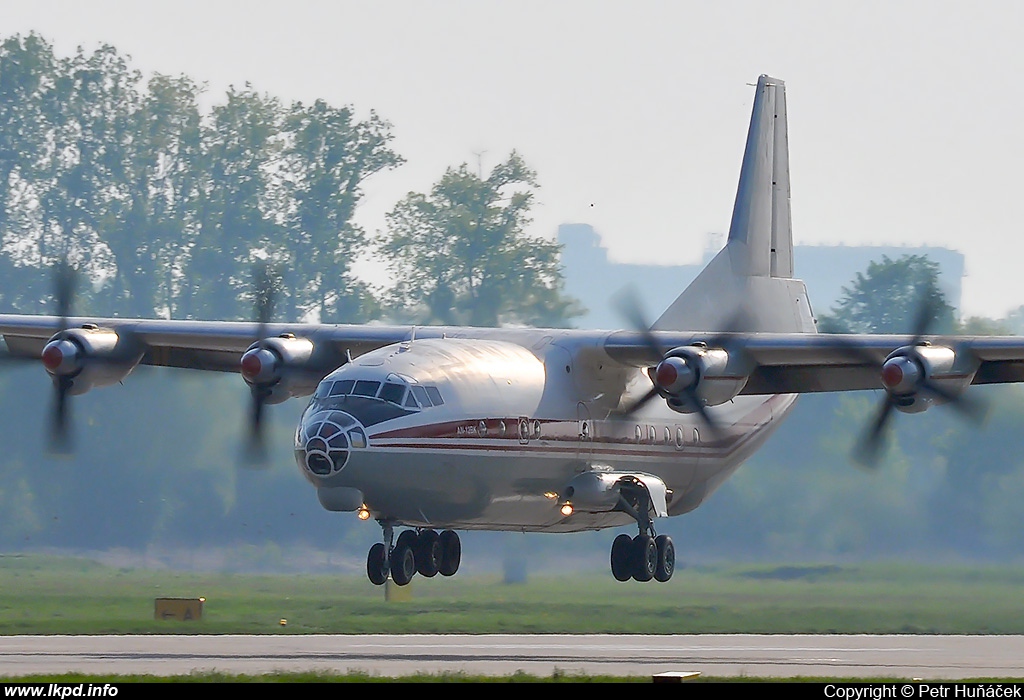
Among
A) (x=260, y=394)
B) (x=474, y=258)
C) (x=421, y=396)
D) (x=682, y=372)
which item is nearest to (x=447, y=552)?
(x=260, y=394)

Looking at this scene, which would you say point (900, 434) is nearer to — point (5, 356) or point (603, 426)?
point (603, 426)

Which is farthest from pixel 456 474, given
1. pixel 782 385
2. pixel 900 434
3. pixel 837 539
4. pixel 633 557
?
pixel 900 434

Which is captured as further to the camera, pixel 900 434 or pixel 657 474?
pixel 900 434

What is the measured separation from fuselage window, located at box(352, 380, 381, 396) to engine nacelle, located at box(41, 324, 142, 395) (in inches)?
278

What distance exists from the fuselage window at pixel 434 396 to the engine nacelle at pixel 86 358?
25.5ft

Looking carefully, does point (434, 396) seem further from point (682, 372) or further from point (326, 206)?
point (326, 206)

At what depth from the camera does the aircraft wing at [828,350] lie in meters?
32.9

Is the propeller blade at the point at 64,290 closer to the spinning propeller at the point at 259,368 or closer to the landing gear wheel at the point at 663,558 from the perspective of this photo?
the spinning propeller at the point at 259,368

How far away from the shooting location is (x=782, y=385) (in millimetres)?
36688

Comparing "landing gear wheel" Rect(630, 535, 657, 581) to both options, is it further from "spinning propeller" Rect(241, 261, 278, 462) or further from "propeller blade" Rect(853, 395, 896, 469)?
"spinning propeller" Rect(241, 261, 278, 462)

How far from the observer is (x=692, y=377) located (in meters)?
32.6

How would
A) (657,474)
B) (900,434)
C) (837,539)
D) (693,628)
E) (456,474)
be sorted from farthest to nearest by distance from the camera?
(900,434), (837,539), (693,628), (657,474), (456,474)

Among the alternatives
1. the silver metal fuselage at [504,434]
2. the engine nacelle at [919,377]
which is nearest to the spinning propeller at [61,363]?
the silver metal fuselage at [504,434]

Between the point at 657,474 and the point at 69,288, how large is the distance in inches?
469
